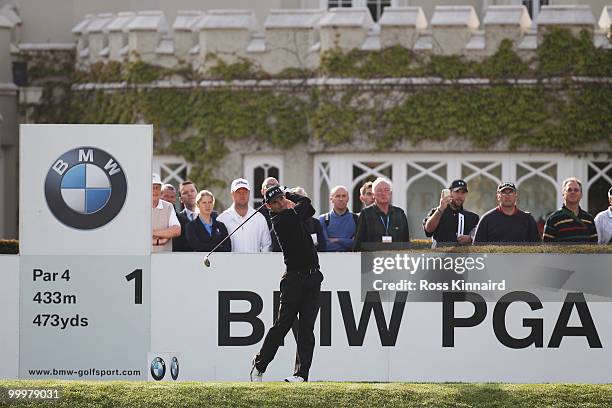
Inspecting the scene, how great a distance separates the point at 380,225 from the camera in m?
14.3

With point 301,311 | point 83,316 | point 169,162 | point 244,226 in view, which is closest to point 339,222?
point 244,226

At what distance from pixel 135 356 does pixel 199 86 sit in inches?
398

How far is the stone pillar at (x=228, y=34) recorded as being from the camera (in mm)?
22484

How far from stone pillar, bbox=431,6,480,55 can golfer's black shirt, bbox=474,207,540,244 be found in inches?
313

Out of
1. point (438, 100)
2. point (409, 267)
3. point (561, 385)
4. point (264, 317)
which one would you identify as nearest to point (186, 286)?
point (264, 317)

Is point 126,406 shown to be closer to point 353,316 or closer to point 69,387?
point 69,387

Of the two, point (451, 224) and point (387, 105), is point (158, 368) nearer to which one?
point (451, 224)

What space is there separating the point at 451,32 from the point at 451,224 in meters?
7.45

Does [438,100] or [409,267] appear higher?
[438,100]

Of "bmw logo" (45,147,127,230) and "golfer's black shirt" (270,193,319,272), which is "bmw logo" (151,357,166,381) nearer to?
"bmw logo" (45,147,127,230)

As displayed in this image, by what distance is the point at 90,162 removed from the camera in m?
13.2

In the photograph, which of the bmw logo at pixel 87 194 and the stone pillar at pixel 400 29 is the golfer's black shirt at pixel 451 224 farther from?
the stone pillar at pixel 400 29

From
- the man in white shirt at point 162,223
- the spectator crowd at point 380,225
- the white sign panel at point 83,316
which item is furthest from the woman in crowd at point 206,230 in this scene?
the white sign panel at point 83,316

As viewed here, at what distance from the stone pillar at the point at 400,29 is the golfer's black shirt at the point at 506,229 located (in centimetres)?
809
